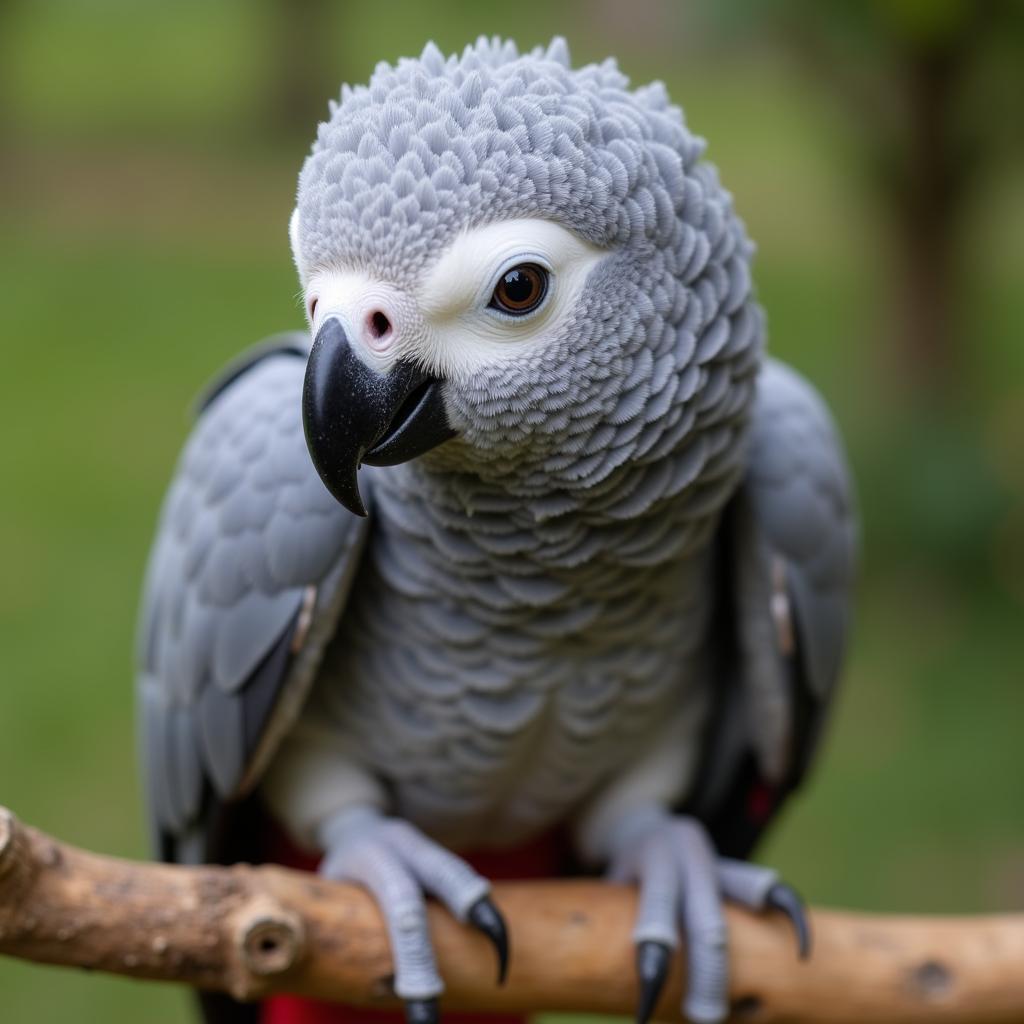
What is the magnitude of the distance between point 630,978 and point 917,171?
2.17 m

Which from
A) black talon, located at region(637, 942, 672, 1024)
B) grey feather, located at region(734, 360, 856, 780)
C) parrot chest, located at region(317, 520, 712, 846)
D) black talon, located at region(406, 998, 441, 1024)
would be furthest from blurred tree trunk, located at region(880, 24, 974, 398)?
black talon, located at region(406, 998, 441, 1024)

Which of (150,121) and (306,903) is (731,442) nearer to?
(306,903)

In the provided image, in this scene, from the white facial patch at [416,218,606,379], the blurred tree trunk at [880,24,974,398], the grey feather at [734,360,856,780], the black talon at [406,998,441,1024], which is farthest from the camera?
the blurred tree trunk at [880,24,974,398]

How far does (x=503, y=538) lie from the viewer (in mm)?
1174

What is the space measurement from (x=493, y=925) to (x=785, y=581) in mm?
431

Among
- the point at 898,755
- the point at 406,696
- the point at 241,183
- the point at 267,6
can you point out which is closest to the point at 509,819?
the point at 406,696

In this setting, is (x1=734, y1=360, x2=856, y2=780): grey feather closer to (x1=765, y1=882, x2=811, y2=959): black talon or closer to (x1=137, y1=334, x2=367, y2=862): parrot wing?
(x1=765, y1=882, x2=811, y2=959): black talon

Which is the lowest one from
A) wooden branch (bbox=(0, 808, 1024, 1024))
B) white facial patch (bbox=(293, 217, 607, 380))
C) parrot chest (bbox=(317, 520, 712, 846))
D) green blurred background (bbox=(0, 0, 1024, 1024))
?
wooden branch (bbox=(0, 808, 1024, 1024))

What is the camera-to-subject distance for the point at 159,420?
4.17 metres

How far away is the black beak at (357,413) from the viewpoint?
98 centimetres

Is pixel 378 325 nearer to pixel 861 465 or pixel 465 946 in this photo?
pixel 465 946

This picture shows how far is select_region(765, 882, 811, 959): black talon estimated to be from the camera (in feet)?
4.22

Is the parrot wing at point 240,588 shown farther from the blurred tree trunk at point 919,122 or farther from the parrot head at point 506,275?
the blurred tree trunk at point 919,122

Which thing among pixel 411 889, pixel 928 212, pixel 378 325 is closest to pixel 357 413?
pixel 378 325
